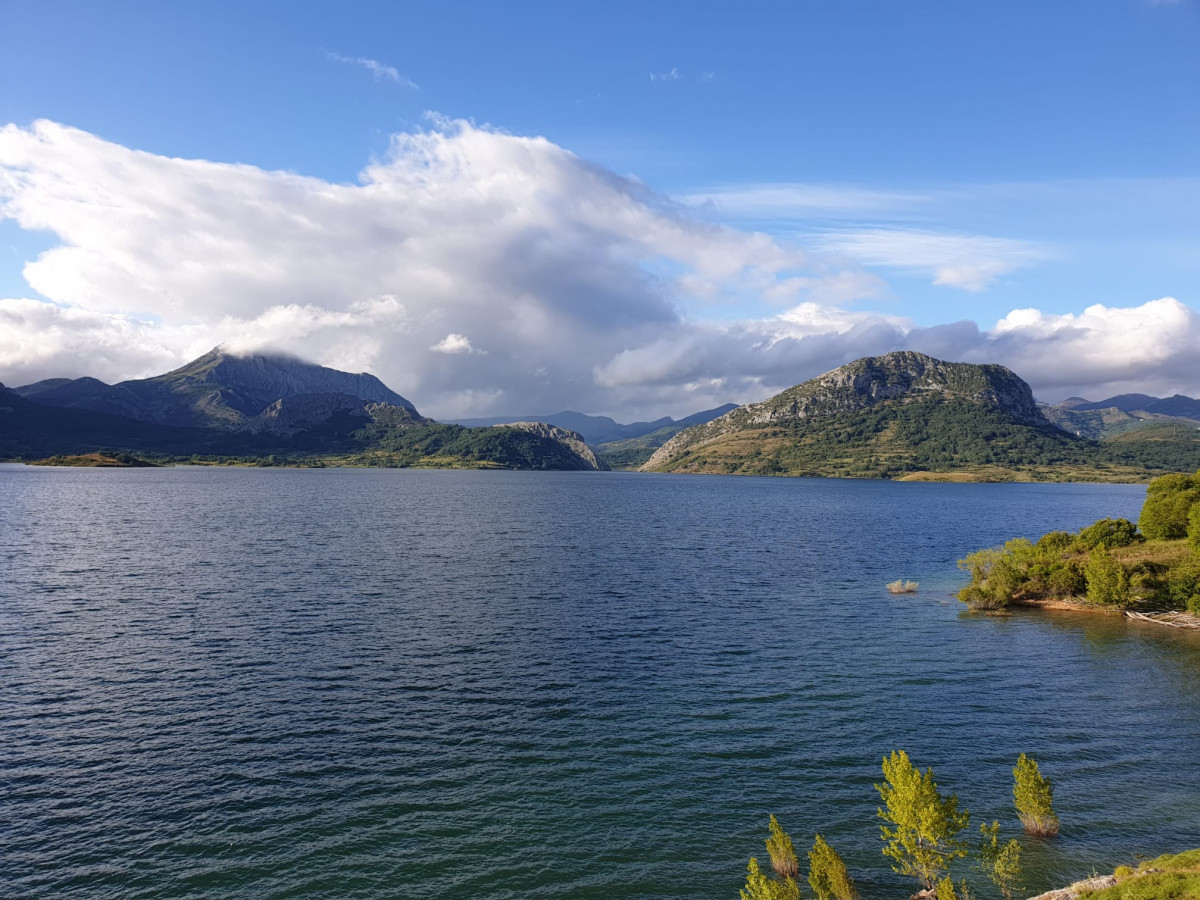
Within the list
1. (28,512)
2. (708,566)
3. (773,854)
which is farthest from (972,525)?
(28,512)

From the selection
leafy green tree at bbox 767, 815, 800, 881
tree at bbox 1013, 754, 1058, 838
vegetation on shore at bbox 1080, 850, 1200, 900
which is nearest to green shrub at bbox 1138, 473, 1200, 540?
tree at bbox 1013, 754, 1058, 838

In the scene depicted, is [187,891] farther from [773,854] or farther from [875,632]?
[875,632]

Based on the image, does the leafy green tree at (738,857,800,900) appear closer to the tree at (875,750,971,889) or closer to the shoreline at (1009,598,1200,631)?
the tree at (875,750,971,889)

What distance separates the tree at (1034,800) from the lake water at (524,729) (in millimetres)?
889

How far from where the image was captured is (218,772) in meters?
35.5

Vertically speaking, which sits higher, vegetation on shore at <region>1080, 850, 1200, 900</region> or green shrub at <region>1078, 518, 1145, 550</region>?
green shrub at <region>1078, 518, 1145, 550</region>

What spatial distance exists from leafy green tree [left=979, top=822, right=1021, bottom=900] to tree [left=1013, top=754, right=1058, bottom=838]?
2.40 meters

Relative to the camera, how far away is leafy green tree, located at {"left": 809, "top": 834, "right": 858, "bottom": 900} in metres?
25.8

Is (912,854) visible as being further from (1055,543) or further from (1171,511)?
(1171,511)

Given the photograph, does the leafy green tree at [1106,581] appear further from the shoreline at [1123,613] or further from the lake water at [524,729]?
the lake water at [524,729]

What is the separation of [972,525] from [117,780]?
211817 millimetres

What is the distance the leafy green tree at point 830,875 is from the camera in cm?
2584

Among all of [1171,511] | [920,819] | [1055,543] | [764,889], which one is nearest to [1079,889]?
[920,819]

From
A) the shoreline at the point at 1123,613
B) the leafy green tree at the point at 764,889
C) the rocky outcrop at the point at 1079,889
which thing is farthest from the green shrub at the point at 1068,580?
the leafy green tree at the point at 764,889
